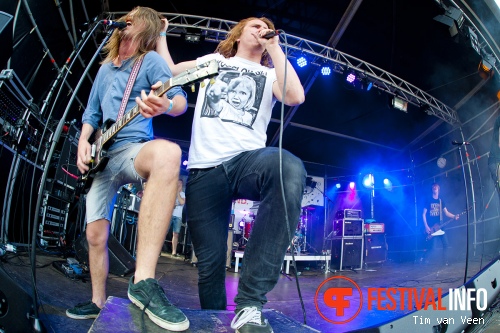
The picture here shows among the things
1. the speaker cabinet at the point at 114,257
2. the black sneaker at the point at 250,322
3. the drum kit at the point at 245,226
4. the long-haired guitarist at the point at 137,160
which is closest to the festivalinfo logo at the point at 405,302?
the black sneaker at the point at 250,322

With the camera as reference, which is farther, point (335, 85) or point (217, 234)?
point (335, 85)

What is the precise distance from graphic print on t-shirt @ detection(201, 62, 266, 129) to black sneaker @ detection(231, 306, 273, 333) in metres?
0.99

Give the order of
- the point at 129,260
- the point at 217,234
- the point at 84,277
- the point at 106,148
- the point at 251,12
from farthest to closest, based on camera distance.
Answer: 1. the point at 251,12
2. the point at 129,260
3. the point at 84,277
4. the point at 106,148
5. the point at 217,234

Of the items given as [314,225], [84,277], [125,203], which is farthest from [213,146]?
[314,225]

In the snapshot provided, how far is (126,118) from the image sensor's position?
165 cm

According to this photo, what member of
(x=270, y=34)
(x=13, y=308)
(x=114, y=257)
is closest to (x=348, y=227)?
(x=114, y=257)

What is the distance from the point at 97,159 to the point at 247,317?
1.34m

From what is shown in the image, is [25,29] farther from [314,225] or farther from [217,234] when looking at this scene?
[314,225]

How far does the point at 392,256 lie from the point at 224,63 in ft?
35.7

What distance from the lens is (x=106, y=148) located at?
1.81m

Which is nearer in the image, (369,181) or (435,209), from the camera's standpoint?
(435,209)

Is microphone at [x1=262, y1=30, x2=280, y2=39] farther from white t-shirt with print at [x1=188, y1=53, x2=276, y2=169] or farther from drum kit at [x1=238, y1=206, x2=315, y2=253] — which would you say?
drum kit at [x1=238, y1=206, x2=315, y2=253]

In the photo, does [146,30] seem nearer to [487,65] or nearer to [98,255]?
[98,255]

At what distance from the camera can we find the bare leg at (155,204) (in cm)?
132
